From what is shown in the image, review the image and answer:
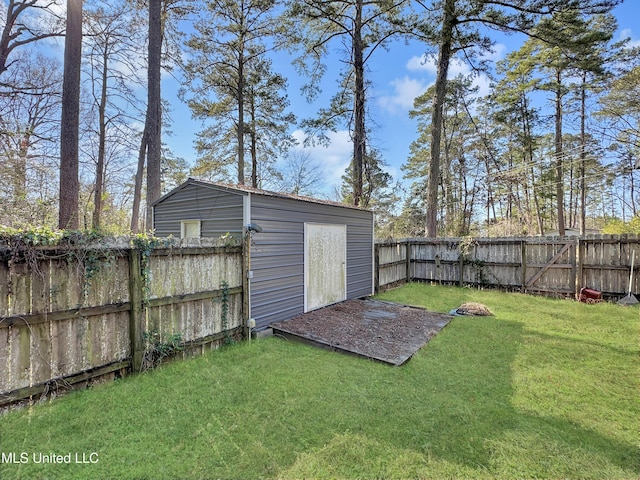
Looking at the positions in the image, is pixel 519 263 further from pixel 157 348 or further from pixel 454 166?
pixel 454 166

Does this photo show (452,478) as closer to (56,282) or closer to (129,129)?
(56,282)

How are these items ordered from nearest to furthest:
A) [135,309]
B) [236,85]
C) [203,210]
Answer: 1. [135,309]
2. [203,210]
3. [236,85]

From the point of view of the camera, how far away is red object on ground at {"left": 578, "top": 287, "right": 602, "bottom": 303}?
262 inches

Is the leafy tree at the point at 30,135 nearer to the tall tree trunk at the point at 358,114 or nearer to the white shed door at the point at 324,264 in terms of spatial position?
the white shed door at the point at 324,264

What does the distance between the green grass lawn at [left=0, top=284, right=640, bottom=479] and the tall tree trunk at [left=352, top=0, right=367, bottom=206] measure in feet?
25.6

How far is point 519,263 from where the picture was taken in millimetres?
8016

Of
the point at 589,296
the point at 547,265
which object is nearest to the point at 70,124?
the point at 547,265

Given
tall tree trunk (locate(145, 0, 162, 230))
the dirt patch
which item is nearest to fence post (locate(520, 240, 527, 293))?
the dirt patch

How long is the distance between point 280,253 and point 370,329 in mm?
2039

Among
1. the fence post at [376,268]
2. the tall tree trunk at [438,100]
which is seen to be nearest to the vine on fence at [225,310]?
the fence post at [376,268]

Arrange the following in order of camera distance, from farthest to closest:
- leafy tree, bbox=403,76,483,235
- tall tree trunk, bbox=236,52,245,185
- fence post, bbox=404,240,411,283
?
leafy tree, bbox=403,76,483,235
tall tree trunk, bbox=236,52,245,185
fence post, bbox=404,240,411,283

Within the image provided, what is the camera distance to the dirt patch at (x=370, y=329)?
399 cm

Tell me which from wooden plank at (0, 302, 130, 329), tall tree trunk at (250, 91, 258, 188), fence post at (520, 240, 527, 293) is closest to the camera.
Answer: wooden plank at (0, 302, 130, 329)

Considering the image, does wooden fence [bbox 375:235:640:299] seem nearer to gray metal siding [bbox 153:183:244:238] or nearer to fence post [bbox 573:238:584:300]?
fence post [bbox 573:238:584:300]
